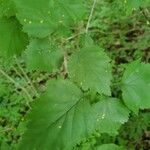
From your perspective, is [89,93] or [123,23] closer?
[89,93]

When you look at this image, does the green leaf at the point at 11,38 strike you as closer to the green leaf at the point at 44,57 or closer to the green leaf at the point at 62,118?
the green leaf at the point at 44,57

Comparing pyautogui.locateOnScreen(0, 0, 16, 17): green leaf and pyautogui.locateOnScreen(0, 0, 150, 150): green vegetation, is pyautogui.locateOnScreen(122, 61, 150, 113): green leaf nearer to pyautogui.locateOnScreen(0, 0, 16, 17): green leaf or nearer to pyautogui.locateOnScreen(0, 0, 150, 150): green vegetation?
pyautogui.locateOnScreen(0, 0, 150, 150): green vegetation

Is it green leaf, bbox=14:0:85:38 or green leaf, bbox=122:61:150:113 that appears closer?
green leaf, bbox=14:0:85:38

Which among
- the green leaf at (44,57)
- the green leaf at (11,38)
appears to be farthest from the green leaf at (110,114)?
the green leaf at (11,38)

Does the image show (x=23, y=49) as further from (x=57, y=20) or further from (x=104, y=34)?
(x=104, y=34)

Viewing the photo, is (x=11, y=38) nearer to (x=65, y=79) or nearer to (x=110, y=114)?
(x=65, y=79)

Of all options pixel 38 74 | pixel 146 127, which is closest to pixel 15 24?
pixel 146 127

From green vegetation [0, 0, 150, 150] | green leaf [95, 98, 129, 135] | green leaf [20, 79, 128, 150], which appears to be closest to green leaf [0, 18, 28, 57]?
green vegetation [0, 0, 150, 150]
